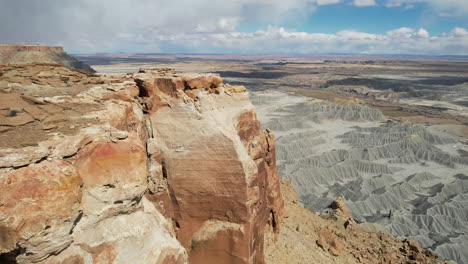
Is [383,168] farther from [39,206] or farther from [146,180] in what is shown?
[39,206]

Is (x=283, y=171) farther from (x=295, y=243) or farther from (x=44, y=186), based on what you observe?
(x=44, y=186)

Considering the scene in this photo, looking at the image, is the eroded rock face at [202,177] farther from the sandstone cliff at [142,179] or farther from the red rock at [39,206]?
the red rock at [39,206]

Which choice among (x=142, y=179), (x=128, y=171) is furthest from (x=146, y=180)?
(x=128, y=171)

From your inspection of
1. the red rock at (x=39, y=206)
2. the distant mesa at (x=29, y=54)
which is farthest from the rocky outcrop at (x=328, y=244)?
the distant mesa at (x=29, y=54)

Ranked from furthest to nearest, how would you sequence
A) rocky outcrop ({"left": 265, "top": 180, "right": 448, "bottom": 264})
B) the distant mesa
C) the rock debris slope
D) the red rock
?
1. the distant mesa
2. the rock debris slope
3. rocky outcrop ({"left": 265, "top": 180, "right": 448, "bottom": 264})
4. the red rock

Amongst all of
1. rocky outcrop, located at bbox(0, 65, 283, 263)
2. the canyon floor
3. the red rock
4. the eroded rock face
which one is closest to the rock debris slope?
the canyon floor

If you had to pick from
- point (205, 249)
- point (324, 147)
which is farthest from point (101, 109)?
point (324, 147)

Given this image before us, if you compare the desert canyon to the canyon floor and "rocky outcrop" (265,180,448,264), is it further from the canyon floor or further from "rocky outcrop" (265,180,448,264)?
the canyon floor
